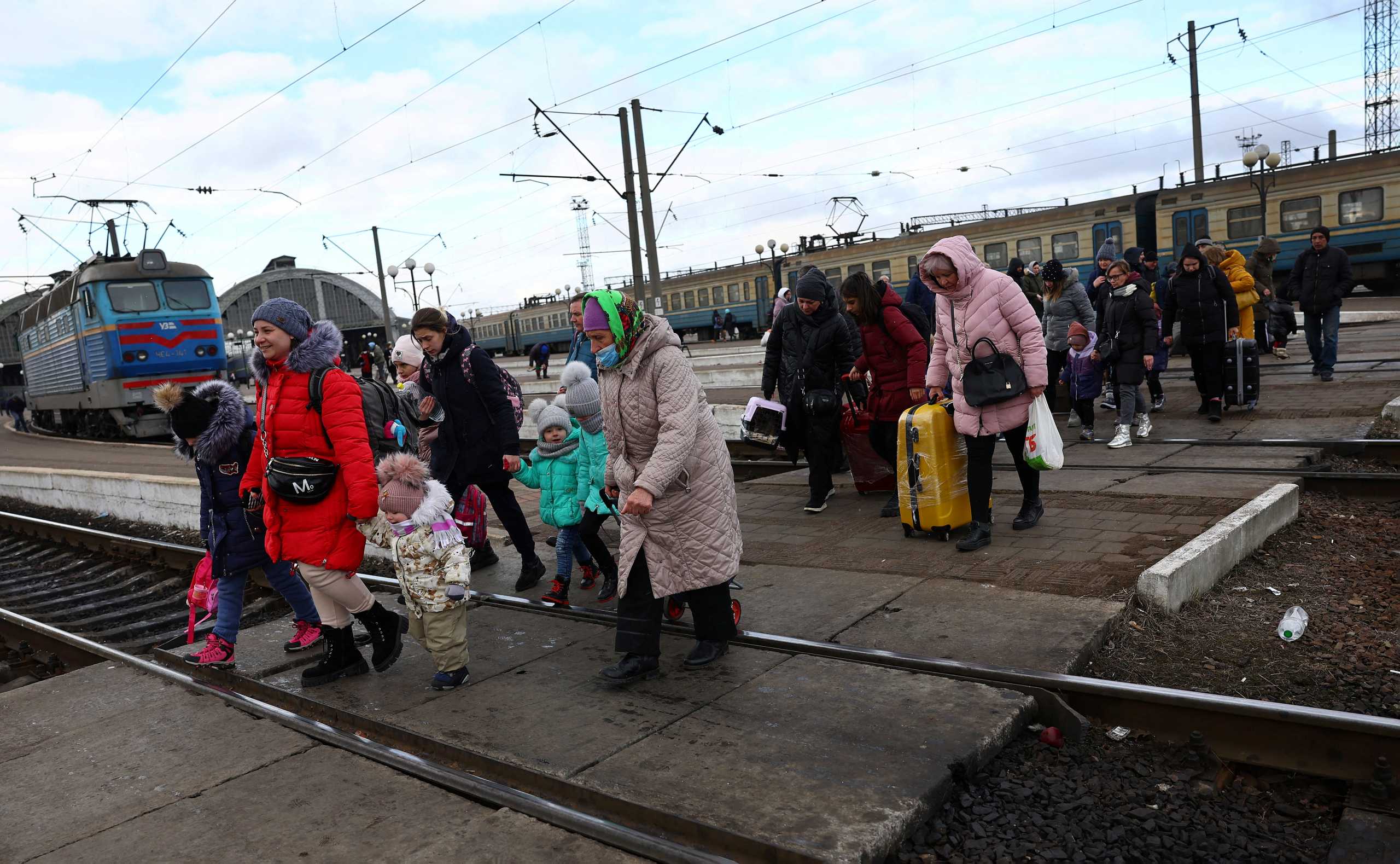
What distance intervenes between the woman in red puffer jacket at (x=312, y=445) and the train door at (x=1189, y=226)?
2353 centimetres

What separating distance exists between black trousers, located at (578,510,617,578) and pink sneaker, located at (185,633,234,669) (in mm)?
1990

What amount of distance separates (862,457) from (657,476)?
390cm

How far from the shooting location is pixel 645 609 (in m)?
4.39

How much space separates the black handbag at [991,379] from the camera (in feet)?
18.5

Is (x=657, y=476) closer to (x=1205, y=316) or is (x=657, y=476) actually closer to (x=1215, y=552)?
(x=1215, y=552)

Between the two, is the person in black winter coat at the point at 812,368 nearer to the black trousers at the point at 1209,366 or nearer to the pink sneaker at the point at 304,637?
the pink sneaker at the point at 304,637

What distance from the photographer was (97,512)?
1254 cm

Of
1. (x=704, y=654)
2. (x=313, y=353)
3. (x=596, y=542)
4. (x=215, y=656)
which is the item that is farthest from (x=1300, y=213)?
Result: (x=215, y=656)

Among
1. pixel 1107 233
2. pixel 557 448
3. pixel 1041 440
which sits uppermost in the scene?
pixel 1107 233

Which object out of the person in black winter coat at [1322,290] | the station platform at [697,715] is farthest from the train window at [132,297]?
the person in black winter coat at [1322,290]

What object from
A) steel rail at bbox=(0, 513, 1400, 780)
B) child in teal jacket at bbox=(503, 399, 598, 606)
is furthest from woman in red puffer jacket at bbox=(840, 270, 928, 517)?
steel rail at bbox=(0, 513, 1400, 780)

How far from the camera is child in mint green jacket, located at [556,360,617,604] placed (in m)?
5.46

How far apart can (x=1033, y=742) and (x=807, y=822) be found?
3.59ft

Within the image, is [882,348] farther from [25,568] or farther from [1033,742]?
[25,568]
